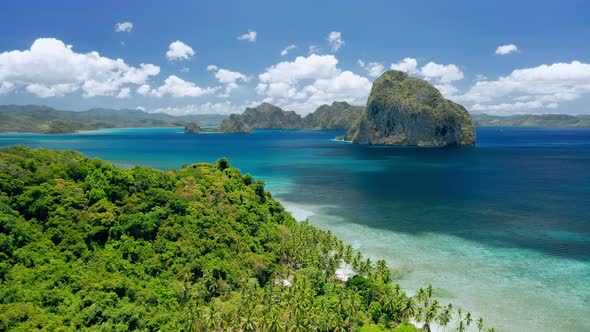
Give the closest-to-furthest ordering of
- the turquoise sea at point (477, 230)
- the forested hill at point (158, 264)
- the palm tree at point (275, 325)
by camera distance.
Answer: the palm tree at point (275, 325) < the forested hill at point (158, 264) < the turquoise sea at point (477, 230)

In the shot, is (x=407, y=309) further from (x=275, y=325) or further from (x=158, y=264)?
(x=158, y=264)

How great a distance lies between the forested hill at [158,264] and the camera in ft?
150

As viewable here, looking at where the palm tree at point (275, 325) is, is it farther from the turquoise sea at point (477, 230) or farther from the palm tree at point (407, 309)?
the turquoise sea at point (477, 230)

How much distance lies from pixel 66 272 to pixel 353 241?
57688 mm

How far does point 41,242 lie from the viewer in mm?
54062

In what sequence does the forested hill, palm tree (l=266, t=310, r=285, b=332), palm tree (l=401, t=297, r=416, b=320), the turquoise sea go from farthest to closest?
1. the turquoise sea
2. palm tree (l=401, t=297, r=416, b=320)
3. the forested hill
4. palm tree (l=266, t=310, r=285, b=332)

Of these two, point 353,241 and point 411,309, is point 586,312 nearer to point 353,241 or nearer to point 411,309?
point 411,309

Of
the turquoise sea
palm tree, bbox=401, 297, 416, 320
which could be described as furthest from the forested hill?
the turquoise sea

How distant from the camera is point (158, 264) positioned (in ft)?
189

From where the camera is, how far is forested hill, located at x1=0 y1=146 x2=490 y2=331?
45.6 metres

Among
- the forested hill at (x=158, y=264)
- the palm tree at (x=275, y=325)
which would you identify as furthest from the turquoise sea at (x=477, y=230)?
the palm tree at (x=275, y=325)

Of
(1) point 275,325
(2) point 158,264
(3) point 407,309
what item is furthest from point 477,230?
(2) point 158,264

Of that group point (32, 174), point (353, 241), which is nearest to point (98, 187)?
point (32, 174)

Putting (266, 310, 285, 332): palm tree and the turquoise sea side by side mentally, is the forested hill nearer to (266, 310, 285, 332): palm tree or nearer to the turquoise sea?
(266, 310, 285, 332): palm tree
